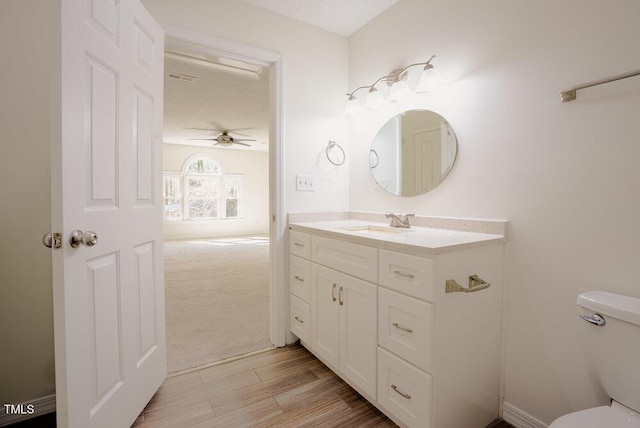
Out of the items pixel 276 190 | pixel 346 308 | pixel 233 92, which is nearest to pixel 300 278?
pixel 346 308

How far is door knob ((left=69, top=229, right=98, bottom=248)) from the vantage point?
101 centimetres

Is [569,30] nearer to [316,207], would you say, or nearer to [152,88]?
[316,207]

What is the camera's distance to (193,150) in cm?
765

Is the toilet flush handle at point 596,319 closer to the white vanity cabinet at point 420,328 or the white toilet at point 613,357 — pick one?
the white toilet at point 613,357

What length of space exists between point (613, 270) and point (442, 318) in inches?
26.0

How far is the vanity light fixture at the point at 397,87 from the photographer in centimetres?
171

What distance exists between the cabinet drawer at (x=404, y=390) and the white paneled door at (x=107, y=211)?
1.16 meters

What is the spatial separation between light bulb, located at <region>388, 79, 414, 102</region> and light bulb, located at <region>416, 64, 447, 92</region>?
0.14 metres

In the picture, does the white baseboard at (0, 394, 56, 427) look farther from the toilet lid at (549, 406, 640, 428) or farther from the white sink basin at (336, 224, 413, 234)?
the toilet lid at (549, 406, 640, 428)

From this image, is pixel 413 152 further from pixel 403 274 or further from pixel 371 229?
pixel 403 274

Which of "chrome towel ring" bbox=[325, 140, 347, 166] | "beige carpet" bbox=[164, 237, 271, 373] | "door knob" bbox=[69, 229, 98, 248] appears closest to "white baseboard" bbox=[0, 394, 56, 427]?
"beige carpet" bbox=[164, 237, 271, 373]

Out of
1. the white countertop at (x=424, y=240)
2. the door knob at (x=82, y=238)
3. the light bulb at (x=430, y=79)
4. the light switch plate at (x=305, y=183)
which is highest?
the light bulb at (x=430, y=79)

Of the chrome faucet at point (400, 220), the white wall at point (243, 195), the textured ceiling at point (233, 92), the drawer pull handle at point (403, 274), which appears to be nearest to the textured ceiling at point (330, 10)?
the textured ceiling at point (233, 92)

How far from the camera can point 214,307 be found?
2.85 metres
